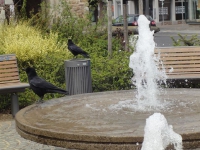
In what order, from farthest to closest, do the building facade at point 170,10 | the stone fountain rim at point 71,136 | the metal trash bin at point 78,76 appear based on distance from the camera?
the building facade at point 170,10
the metal trash bin at point 78,76
the stone fountain rim at point 71,136

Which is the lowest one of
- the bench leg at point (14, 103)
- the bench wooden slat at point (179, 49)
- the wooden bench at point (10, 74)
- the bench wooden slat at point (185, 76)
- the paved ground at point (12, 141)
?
the paved ground at point (12, 141)

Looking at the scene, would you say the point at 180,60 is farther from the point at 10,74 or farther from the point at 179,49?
the point at 10,74

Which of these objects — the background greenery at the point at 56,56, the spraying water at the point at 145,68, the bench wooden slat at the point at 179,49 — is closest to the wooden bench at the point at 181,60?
the bench wooden slat at the point at 179,49

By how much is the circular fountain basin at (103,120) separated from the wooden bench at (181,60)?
3.09m

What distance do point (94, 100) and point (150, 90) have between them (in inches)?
49.3

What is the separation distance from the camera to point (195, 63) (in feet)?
37.0

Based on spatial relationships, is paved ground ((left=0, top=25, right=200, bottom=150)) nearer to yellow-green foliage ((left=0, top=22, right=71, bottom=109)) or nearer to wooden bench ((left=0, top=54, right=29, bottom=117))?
wooden bench ((left=0, top=54, right=29, bottom=117))

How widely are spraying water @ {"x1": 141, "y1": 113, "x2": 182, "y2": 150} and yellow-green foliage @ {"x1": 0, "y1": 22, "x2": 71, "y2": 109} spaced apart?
21.1ft

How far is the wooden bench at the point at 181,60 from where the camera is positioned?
1114cm

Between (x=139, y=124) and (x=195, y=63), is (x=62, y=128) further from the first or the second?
(x=195, y=63)

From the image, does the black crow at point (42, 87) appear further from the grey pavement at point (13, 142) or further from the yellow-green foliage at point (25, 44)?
the yellow-green foliage at point (25, 44)

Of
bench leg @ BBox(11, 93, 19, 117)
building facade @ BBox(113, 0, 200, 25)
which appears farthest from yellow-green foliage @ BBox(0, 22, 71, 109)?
building facade @ BBox(113, 0, 200, 25)

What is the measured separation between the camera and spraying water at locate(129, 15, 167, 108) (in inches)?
320

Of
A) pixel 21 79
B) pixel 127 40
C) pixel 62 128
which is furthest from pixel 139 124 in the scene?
pixel 127 40
